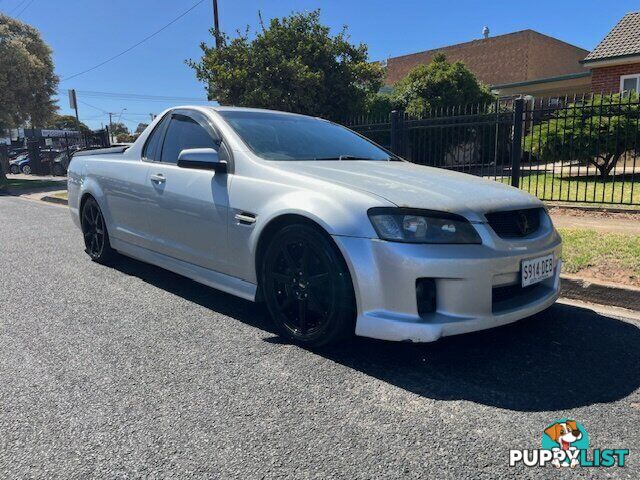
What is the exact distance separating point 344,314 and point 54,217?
28.4 ft

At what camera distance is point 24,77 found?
2141cm

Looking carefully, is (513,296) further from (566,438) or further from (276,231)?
(276,231)

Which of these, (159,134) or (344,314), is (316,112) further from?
(344,314)

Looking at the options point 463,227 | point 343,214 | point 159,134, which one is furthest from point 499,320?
point 159,134

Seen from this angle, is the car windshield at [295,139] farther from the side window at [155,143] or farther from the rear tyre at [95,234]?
the rear tyre at [95,234]

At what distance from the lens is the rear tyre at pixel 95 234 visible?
523cm

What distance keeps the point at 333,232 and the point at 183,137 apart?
203cm

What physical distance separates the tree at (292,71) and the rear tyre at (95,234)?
9067mm

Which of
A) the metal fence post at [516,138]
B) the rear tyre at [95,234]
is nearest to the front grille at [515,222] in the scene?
the rear tyre at [95,234]

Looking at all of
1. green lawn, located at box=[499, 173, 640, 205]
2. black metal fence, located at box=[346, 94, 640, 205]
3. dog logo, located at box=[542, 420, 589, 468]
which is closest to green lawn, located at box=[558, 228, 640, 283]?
green lawn, located at box=[499, 173, 640, 205]

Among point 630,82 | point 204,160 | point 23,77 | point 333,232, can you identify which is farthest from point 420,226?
point 23,77

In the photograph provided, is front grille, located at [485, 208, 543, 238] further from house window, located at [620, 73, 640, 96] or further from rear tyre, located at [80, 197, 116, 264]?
house window, located at [620, 73, 640, 96]

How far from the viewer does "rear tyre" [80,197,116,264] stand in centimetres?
523

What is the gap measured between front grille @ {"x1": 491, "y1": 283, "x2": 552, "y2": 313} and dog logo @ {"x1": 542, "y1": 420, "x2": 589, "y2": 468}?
720mm
